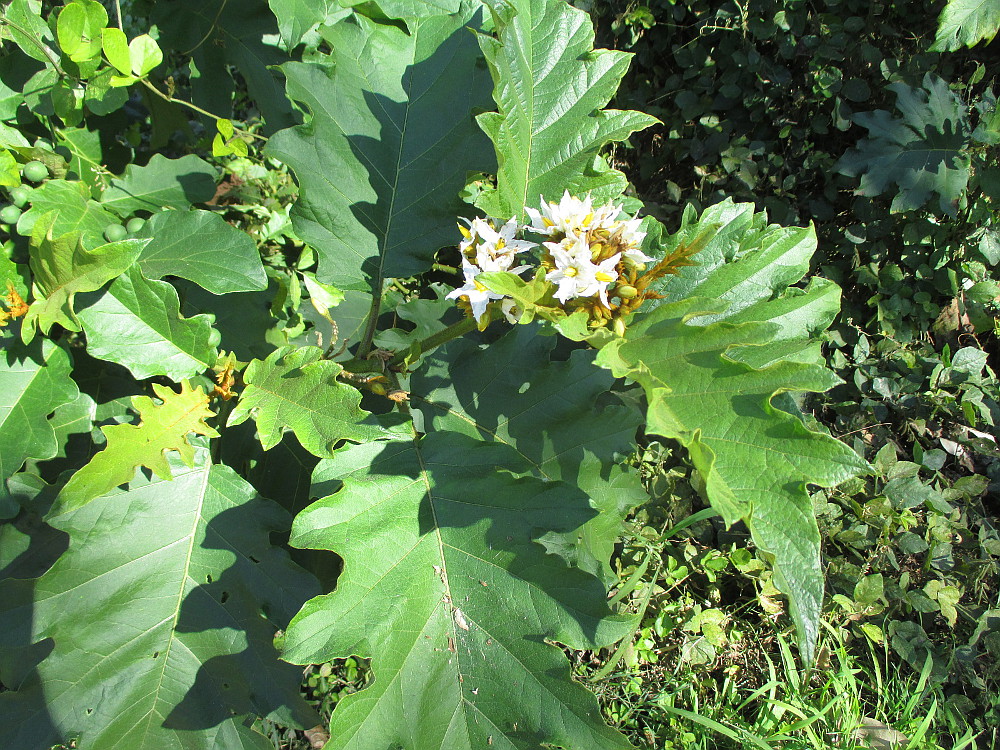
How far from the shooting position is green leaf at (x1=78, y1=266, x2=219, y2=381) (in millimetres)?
1366

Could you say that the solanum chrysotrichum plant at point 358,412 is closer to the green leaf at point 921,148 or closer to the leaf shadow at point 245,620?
the leaf shadow at point 245,620

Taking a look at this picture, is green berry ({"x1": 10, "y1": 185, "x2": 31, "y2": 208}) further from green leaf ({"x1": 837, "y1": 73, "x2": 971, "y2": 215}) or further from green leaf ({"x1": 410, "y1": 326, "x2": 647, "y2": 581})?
green leaf ({"x1": 837, "y1": 73, "x2": 971, "y2": 215})

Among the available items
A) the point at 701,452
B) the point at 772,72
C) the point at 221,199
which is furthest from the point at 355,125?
the point at 772,72

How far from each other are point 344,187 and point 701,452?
1027 mm

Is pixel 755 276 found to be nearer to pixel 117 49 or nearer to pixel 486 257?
pixel 486 257

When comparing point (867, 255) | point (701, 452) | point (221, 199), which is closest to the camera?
point (701, 452)

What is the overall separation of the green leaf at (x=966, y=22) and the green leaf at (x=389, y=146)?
1.61 m

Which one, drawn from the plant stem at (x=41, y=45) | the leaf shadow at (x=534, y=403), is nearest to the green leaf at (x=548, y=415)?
the leaf shadow at (x=534, y=403)

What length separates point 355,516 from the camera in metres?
1.25

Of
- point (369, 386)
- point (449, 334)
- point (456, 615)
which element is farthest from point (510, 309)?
point (456, 615)

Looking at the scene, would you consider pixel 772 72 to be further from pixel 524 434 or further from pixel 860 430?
pixel 524 434

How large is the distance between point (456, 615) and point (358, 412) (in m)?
0.40

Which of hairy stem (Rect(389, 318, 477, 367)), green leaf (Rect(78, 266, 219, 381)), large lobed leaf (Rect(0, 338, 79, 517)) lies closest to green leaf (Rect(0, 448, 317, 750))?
large lobed leaf (Rect(0, 338, 79, 517))

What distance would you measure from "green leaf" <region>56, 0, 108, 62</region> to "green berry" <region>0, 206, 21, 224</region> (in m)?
0.35
